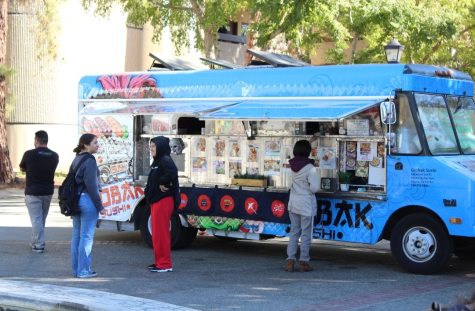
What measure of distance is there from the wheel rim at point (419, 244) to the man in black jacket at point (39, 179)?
516 cm

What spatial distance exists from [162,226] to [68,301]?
3.03 meters

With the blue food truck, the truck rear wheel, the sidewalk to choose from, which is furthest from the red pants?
the truck rear wheel

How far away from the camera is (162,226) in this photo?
34.6 feet

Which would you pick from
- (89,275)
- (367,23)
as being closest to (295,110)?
(89,275)

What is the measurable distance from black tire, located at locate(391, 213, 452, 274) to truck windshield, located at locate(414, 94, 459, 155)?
909mm

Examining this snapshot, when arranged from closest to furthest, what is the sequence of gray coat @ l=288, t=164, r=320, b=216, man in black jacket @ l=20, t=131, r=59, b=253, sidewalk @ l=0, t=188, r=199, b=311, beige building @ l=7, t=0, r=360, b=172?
sidewalk @ l=0, t=188, r=199, b=311, gray coat @ l=288, t=164, r=320, b=216, man in black jacket @ l=20, t=131, r=59, b=253, beige building @ l=7, t=0, r=360, b=172

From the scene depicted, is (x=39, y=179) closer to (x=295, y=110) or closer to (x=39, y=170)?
(x=39, y=170)

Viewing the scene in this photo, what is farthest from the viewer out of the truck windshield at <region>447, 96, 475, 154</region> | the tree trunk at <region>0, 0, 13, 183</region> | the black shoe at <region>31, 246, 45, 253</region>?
the tree trunk at <region>0, 0, 13, 183</region>

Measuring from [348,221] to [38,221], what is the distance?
4.52 metres

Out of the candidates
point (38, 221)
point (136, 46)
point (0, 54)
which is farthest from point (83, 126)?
point (136, 46)

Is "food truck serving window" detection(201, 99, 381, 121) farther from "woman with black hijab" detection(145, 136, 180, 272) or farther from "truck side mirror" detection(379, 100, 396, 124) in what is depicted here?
"woman with black hijab" detection(145, 136, 180, 272)

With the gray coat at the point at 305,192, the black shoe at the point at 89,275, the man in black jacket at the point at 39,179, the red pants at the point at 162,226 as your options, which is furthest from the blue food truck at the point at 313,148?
the black shoe at the point at 89,275

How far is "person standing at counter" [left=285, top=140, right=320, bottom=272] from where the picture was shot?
424 inches

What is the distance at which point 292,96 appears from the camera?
38.1 ft
